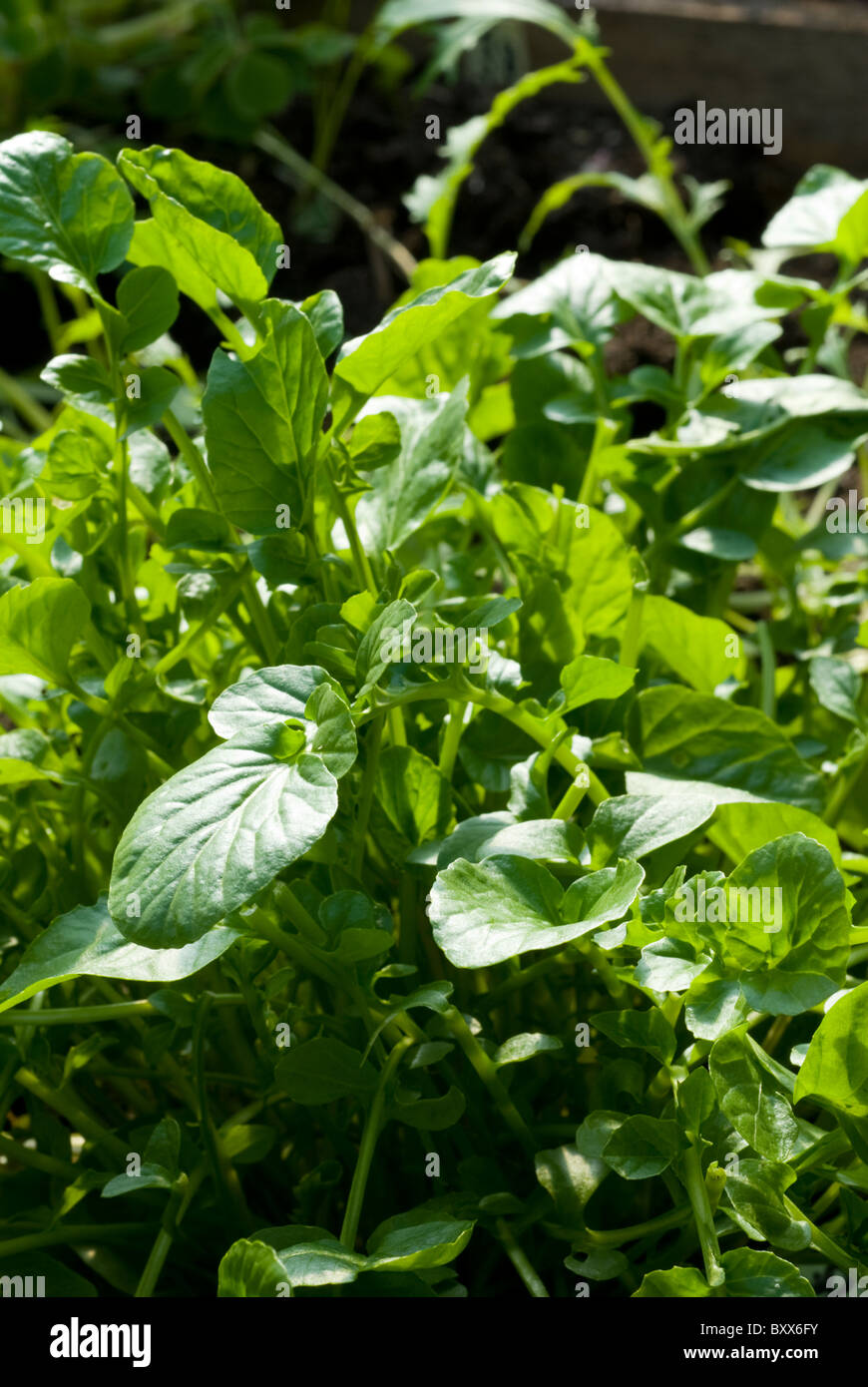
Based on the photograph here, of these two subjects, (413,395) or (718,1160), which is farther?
(413,395)

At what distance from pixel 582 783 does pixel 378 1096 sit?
0.52ft

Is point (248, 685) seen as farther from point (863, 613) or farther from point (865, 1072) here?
point (863, 613)

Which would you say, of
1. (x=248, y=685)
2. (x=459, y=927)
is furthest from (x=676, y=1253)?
(x=248, y=685)

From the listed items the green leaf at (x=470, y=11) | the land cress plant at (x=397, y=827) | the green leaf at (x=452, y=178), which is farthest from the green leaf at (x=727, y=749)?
the green leaf at (x=470, y=11)

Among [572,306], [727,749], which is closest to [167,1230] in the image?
[727,749]

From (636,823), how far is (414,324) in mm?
230

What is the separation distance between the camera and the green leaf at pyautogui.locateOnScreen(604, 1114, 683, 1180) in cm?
52

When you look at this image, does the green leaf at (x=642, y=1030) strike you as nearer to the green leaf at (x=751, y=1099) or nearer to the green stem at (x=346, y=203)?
the green leaf at (x=751, y=1099)

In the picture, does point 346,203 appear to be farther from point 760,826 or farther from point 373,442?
point 760,826

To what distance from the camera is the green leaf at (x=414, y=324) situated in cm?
56

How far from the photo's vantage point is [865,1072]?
495mm

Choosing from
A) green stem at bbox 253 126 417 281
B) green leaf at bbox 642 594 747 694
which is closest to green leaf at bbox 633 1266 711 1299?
green leaf at bbox 642 594 747 694

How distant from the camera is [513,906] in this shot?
52 cm

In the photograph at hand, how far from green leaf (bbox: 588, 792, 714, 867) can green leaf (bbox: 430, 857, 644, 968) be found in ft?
0.10
